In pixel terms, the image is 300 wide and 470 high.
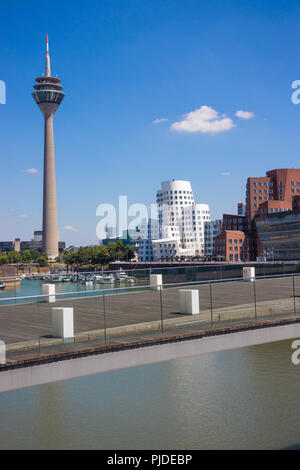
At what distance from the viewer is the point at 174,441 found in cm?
1488

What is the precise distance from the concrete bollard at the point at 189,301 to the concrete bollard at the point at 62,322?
130 inches

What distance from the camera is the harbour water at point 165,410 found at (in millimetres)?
14984

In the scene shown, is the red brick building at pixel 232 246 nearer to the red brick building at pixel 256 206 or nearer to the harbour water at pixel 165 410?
the red brick building at pixel 256 206

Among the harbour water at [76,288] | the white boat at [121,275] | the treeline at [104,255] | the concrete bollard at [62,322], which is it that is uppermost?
the treeline at [104,255]

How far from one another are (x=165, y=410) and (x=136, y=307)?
614cm

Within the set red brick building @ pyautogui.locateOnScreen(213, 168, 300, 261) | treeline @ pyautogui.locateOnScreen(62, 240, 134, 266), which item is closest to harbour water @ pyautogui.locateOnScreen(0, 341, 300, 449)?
red brick building @ pyautogui.locateOnScreen(213, 168, 300, 261)

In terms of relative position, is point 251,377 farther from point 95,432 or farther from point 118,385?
point 95,432

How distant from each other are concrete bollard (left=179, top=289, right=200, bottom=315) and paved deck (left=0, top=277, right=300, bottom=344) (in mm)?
147

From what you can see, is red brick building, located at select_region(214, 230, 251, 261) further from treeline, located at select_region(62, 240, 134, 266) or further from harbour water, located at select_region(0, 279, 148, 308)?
harbour water, located at select_region(0, 279, 148, 308)

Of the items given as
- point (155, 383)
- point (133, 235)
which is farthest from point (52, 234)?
point (155, 383)

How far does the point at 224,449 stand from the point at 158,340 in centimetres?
550

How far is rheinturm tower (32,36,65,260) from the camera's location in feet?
506

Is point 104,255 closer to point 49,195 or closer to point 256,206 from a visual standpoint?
point 49,195

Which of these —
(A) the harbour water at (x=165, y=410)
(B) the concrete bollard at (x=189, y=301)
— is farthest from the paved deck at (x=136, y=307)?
(A) the harbour water at (x=165, y=410)
